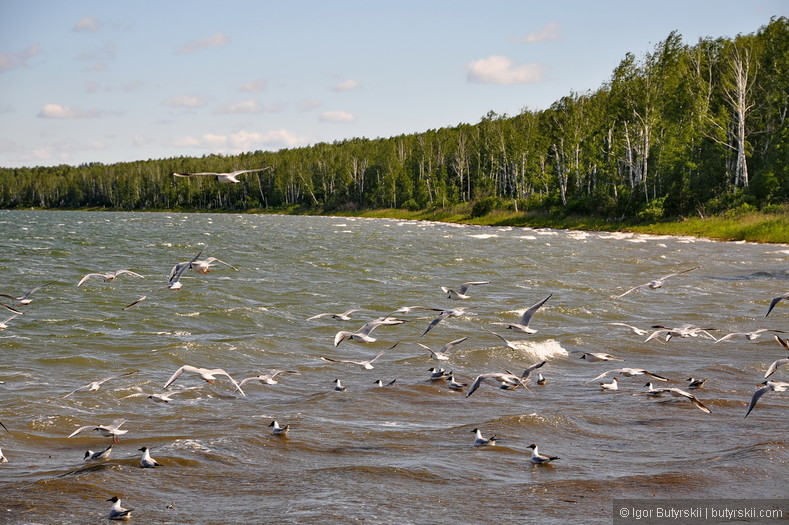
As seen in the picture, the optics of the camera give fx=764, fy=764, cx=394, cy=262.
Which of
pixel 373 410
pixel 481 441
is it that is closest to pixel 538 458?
pixel 481 441

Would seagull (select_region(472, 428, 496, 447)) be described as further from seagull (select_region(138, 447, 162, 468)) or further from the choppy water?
seagull (select_region(138, 447, 162, 468))

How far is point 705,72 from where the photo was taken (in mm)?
66688

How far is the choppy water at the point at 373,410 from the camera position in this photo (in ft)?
28.0

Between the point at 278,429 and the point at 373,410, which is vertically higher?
the point at 278,429

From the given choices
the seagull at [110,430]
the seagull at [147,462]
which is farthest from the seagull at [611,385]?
the seagull at [110,430]

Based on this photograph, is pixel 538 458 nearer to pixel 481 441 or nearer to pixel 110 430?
pixel 481 441

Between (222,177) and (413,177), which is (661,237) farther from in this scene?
(413,177)

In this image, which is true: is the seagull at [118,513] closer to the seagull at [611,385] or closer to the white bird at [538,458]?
the white bird at [538,458]

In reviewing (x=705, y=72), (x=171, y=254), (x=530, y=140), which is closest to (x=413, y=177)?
(x=530, y=140)

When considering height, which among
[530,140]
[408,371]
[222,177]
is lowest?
[408,371]

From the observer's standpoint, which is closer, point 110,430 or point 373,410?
point 110,430

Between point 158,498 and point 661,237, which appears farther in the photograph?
point 661,237

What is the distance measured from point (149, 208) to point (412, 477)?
177120 millimetres

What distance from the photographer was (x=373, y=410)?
12.6 m
